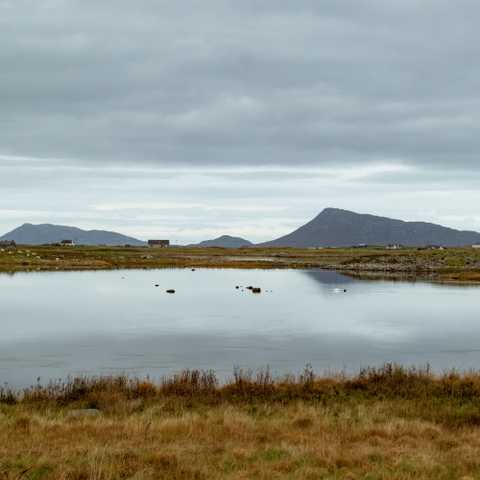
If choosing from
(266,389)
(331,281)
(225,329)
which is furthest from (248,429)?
(331,281)

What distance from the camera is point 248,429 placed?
19.2 meters

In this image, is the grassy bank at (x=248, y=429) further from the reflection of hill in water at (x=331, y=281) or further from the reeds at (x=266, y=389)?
the reflection of hill in water at (x=331, y=281)

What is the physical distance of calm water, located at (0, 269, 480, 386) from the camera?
37000mm

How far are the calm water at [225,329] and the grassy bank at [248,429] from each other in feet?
24.0

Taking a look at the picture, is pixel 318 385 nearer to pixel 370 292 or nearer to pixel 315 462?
pixel 315 462

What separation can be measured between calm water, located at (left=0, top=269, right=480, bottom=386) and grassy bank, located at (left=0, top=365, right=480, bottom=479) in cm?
730

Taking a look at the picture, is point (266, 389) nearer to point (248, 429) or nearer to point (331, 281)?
point (248, 429)

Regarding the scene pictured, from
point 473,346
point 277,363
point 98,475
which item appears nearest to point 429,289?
point 473,346

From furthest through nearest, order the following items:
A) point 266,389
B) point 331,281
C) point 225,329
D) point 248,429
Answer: point 331,281, point 225,329, point 266,389, point 248,429

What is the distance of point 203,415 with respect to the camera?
2109 cm

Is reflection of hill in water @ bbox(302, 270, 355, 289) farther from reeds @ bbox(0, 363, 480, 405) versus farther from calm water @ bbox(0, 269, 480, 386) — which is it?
reeds @ bbox(0, 363, 480, 405)

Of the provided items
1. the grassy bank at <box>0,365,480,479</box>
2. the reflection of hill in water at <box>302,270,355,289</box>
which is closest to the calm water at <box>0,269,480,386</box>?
the reflection of hill in water at <box>302,270,355,289</box>

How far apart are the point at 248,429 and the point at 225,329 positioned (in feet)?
106

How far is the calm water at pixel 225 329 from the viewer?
3700 cm
